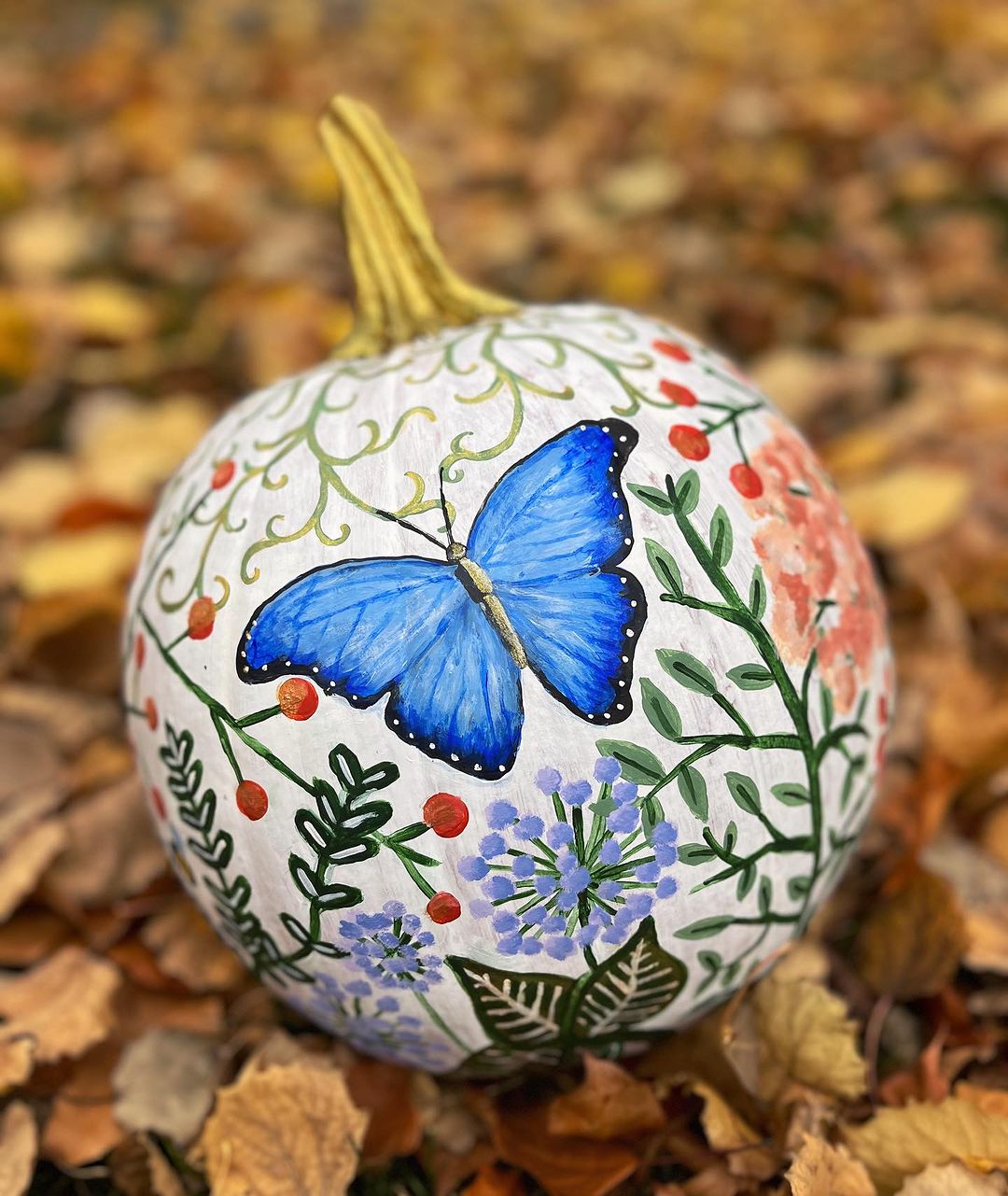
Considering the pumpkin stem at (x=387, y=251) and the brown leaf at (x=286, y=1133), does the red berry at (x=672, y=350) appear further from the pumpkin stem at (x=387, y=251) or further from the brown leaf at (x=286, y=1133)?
the brown leaf at (x=286, y=1133)

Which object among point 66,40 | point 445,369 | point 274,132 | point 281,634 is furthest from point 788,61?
point 281,634

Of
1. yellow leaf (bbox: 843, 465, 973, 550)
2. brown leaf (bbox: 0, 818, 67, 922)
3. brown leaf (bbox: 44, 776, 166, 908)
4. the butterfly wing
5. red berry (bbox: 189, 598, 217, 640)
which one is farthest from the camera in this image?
yellow leaf (bbox: 843, 465, 973, 550)

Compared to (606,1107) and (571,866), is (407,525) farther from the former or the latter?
(606,1107)

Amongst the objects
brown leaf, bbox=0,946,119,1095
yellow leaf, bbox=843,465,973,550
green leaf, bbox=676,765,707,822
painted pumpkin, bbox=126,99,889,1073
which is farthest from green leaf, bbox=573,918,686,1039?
yellow leaf, bbox=843,465,973,550

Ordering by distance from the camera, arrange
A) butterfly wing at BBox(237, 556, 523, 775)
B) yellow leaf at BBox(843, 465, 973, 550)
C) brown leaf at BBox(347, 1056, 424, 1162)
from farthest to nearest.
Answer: yellow leaf at BBox(843, 465, 973, 550), brown leaf at BBox(347, 1056, 424, 1162), butterfly wing at BBox(237, 556, 523, 775)

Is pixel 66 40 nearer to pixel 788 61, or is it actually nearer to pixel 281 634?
pixel 788 61

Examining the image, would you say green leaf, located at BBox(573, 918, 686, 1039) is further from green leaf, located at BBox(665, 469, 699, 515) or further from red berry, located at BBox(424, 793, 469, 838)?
green leaf, located at BBox(665, 469, 699, 515)

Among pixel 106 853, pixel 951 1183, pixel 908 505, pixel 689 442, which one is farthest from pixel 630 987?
pixel 908 505
